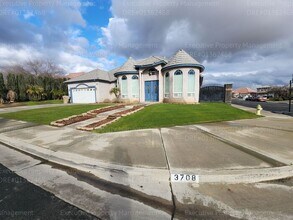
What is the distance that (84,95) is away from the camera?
25.2 meters

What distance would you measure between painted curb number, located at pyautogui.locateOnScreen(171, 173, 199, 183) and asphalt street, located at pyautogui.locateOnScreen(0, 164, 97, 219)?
1.68 metres

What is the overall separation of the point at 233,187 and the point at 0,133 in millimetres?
9131

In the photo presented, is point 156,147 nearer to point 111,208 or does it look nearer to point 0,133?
point 111,208

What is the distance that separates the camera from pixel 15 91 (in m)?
27.9

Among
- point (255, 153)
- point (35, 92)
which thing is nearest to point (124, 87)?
point (35, 92)

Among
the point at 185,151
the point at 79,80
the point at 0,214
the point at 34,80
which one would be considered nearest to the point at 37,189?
the point at 0,214

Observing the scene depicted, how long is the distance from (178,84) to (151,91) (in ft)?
13.3

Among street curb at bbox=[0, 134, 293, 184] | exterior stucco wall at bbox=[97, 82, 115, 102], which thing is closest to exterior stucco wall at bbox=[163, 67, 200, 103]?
exterior stucco wall at bbox=[97, 82, 115, 102]

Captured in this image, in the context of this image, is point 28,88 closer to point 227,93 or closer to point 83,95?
point 83,95

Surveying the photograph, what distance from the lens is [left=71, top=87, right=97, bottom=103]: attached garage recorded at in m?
24.6

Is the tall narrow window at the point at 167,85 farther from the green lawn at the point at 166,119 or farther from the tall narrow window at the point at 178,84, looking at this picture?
the green lawn at the point at 166,119

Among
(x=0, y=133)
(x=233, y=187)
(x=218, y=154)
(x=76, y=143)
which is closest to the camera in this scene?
(x=233, y=187)

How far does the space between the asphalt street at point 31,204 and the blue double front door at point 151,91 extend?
18268mm

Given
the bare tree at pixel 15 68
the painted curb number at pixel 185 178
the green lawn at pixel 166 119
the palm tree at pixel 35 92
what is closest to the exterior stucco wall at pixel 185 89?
the green lawn at pixel 166 119
